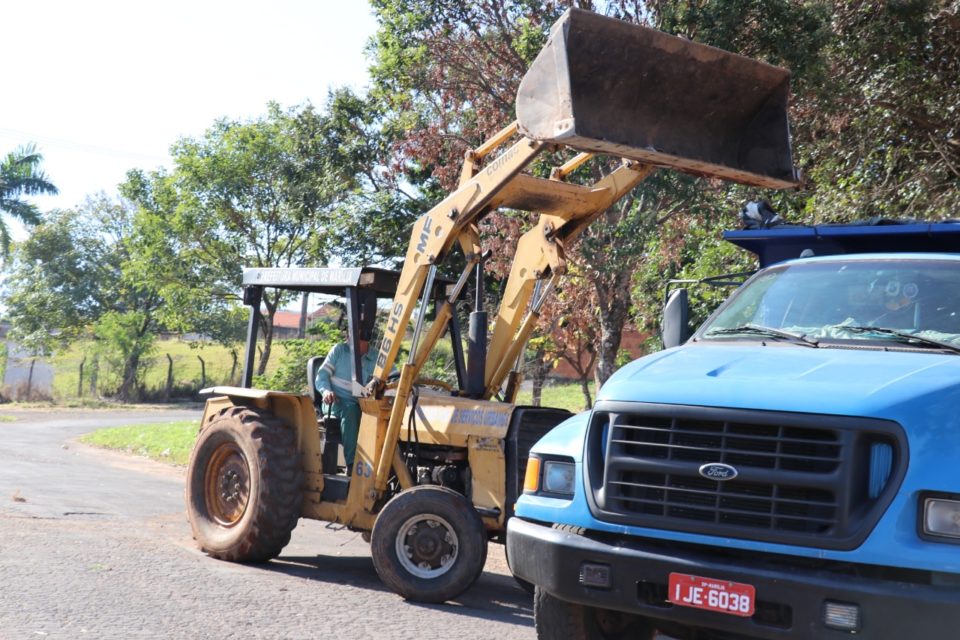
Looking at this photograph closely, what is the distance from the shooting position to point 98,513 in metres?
11.4

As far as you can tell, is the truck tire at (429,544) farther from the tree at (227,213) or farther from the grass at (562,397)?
the tree at (227,213)

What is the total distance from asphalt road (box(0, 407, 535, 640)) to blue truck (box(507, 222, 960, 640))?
2170 mm

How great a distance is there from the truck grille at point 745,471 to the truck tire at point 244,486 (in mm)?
4486

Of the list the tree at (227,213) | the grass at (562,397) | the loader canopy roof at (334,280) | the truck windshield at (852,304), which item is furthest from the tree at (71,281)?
the truck windshield at (852,304)

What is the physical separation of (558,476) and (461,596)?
11.0 feet

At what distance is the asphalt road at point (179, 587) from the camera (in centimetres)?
678

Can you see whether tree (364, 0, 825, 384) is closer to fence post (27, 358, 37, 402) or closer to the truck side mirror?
the truck side mirror

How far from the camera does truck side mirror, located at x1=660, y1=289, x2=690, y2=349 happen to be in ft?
21.2

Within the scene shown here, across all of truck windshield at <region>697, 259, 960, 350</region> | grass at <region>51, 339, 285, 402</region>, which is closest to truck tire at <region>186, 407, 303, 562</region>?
truck windshield at <region>697, 259, 960, 350</region>

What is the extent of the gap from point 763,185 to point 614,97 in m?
1.63

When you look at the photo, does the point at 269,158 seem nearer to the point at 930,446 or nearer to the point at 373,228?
the point at 373,228

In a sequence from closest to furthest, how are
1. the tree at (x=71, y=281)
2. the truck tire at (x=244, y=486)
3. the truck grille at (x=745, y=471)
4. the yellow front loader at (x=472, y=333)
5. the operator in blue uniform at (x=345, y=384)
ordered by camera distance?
the truck grille at (x=745, y=471) → the yellow front loader at (x=472, y=333) → the truck tire at (x=244, y=486) → the operator in blue uniform at (x=345, y=384) → the tree at (x=71, y=281)

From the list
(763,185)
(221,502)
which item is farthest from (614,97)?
(221,502)

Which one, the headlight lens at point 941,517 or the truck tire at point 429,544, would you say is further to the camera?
the truck tire at point 429,544
